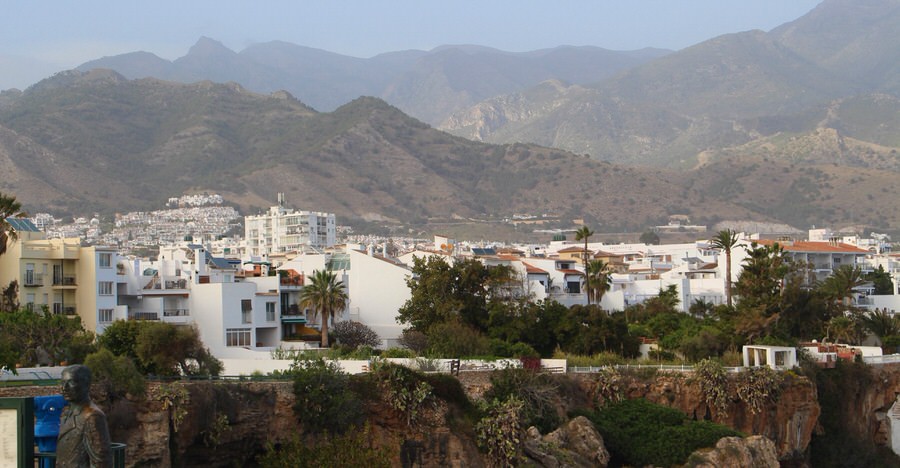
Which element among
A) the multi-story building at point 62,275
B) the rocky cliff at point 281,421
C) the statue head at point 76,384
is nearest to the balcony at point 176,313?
the multi-story building at point 62,275

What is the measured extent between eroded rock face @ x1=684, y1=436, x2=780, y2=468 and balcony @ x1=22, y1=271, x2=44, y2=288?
2509 cm

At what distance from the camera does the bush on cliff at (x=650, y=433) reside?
129 feet

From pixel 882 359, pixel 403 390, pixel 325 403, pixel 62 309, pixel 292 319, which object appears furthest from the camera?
pixel 882 359

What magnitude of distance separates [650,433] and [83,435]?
3149 centimetres

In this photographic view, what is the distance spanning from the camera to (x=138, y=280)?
52906 millimetres

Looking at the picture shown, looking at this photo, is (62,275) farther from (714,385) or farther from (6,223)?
(714,385)

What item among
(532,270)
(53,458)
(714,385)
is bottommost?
(714,385)

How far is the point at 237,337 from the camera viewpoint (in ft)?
163

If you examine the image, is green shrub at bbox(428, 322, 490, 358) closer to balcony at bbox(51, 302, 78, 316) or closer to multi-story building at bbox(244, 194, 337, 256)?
balcony at bbox(51, 302, 78, 316)

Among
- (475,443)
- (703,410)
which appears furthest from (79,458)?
(703,410)

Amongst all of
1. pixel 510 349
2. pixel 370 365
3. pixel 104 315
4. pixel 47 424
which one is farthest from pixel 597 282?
pixel 47 424

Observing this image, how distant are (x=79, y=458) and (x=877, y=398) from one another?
46907mm

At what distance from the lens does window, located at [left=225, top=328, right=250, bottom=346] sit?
4938cm

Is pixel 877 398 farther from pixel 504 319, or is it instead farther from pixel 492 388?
pixel 492 388
